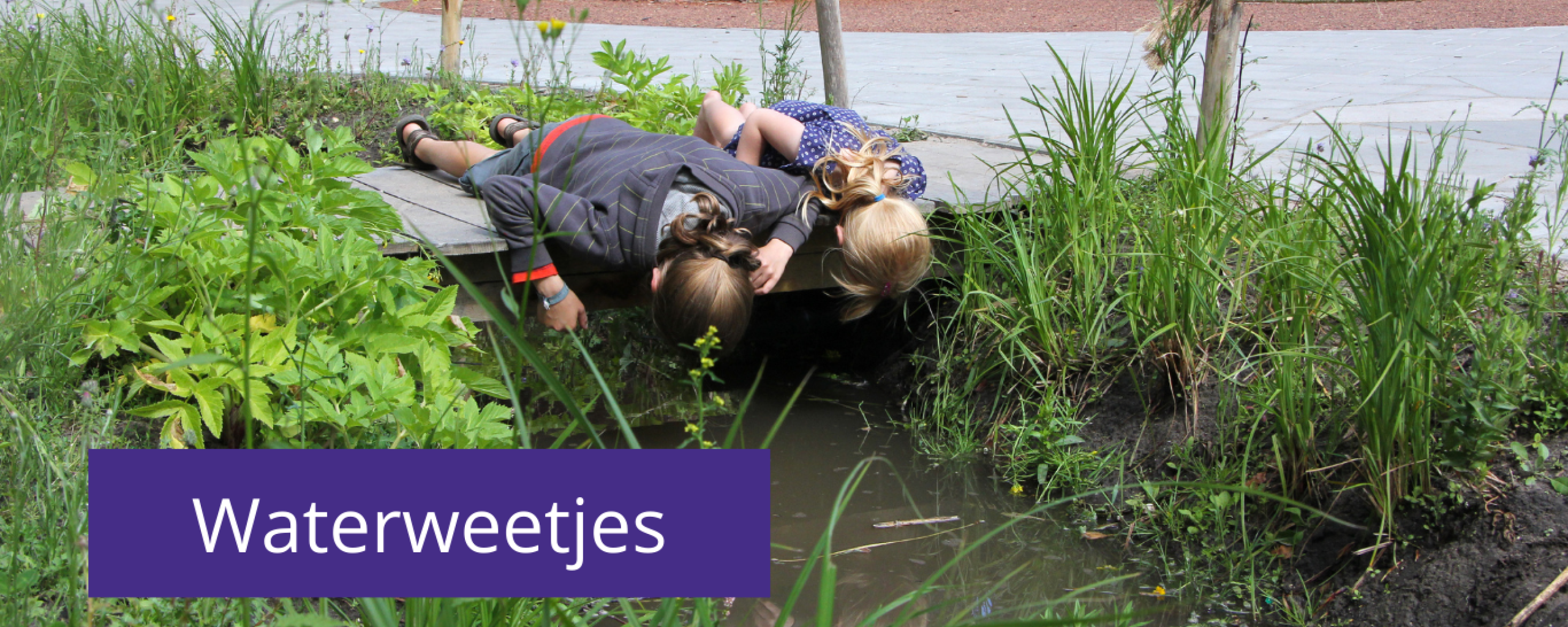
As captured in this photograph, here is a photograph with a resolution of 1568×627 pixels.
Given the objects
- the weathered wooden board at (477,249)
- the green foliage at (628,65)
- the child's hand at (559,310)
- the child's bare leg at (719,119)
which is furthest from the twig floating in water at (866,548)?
the green foliage at (628,65)

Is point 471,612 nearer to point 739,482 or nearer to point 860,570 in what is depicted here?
point 739,482

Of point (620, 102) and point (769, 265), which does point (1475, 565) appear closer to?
point (769, 265)

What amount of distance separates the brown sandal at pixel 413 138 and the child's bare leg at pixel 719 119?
99cm

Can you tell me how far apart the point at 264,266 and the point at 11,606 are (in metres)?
0.99

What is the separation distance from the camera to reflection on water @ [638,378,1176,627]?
226 cm

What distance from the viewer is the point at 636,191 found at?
289 cm

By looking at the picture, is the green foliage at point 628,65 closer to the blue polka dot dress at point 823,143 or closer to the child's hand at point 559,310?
the blue polka dot dress at point 823,143

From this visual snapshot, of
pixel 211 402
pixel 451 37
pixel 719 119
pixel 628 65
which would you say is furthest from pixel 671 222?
pixel 451 37

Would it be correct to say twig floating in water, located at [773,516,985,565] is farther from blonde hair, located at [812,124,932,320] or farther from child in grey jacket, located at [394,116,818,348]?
blonde hair, located at [812,124,932,320]

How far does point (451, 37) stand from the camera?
5.05m

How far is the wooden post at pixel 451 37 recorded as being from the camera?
4.91 meters

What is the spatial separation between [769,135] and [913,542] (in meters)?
1.38

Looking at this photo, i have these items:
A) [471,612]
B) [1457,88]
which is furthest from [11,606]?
[1457,88]

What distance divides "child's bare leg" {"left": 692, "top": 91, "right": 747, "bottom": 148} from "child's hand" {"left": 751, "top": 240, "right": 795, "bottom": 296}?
0.76 meters
